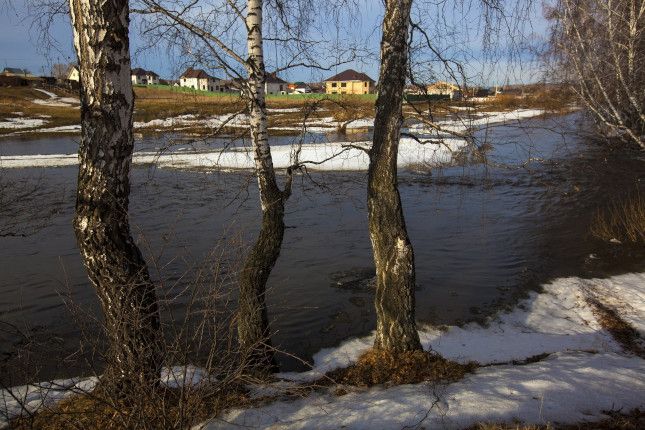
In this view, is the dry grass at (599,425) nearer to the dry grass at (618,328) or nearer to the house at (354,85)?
the dry grass at (618,328)

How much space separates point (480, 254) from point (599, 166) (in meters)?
14.8

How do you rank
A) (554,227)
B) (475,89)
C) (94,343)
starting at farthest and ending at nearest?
(554,227)
(475,89)
(94,343)

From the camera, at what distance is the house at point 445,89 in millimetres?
5398

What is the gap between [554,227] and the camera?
13672 millimetres

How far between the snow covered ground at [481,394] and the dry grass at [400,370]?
187 mm

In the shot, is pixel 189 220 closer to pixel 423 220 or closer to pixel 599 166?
pixel 423 220

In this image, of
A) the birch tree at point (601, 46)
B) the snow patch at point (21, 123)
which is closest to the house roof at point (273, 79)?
the birch tree at point (601, 46)

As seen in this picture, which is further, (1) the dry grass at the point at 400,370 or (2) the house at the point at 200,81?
(2) the house at the point at 200,81

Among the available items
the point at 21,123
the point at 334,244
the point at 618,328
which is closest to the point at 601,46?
the point at 618,328

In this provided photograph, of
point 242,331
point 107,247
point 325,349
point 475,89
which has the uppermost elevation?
point 475,89

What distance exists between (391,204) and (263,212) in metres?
1.59

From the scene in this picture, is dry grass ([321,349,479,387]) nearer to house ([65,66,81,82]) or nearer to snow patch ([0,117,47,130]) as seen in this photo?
house ([65,66,81,82])

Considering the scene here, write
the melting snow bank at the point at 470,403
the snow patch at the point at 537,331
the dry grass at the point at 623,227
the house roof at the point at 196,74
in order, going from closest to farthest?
the melting snow bank at the point at 470,403, the house roof at the point at 196,74, the snow patch at the point at 537,331, the dry grass at the point at 623,227

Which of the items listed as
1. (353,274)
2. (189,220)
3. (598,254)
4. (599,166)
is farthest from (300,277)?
(599,166)
